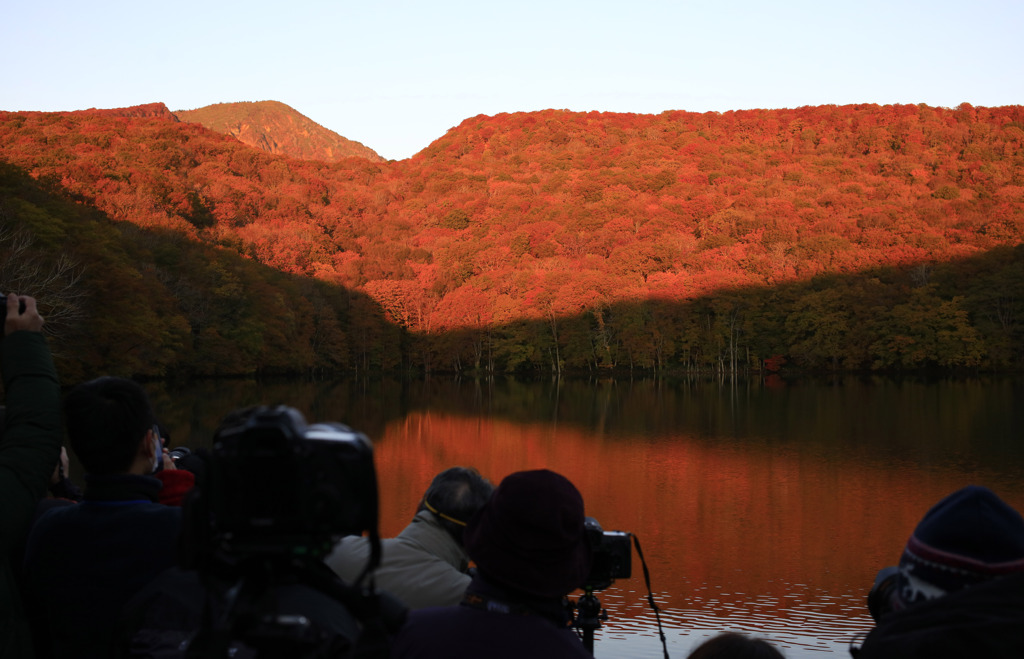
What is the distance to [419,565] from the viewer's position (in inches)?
86.0

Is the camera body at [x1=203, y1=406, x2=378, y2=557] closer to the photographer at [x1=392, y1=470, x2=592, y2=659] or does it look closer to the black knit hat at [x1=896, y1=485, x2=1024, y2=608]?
the photographer at [x1=392, y1=470, x2=592, y2=659]

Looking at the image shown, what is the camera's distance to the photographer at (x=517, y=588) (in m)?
1.31

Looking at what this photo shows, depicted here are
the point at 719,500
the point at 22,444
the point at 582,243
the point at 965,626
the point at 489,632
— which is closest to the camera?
the point at 965,626

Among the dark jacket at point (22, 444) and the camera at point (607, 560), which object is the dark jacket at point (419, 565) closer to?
the camera at point (607, 560)

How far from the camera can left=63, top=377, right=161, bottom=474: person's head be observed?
1540 millimetres

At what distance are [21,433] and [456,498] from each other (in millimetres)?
1130

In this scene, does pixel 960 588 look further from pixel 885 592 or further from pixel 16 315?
pixel 16 315

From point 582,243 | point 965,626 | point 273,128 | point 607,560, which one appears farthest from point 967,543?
point 273,128

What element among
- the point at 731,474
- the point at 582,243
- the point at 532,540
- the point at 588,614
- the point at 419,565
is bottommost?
the point at 731,474

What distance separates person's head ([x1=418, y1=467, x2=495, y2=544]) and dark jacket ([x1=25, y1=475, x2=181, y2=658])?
0.81 m

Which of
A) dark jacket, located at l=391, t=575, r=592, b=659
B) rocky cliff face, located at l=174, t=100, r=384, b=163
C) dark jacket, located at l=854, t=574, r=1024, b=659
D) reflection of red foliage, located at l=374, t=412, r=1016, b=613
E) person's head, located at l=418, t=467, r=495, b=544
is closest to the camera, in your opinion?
dark jacket, located at l=854, t=574, r=1024, b=659

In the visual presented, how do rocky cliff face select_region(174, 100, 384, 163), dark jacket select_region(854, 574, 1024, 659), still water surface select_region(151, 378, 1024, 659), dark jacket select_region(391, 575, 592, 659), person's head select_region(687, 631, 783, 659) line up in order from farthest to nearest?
rocky cliff face select_region(174, 100, 384, 163), still water surface select_region(151, 378, 1024, 659), person's head select_region(687, 631, 783, 659), dark jacket select_region(391, 575, 592, 659), dark jacket select_region(854, 574, 1024, 659)

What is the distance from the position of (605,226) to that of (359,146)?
109566 mm

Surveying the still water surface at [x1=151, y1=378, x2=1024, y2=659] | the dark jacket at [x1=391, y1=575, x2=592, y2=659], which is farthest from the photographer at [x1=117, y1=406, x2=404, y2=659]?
the still water surface at [x1=151, y1=378, x2=1024, y2=659]
